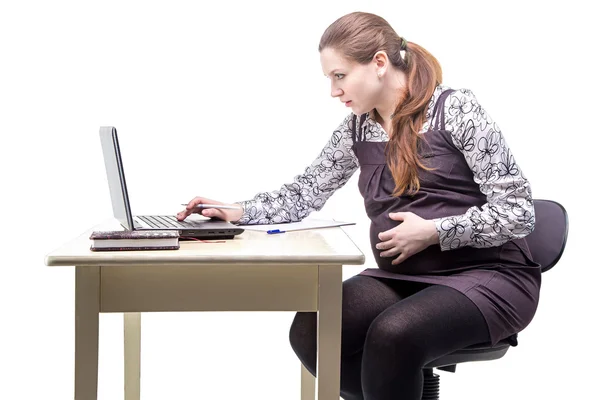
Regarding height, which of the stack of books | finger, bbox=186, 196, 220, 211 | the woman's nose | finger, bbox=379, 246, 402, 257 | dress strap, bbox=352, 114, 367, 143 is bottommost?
finger, bbox=379, 246, 402, 257

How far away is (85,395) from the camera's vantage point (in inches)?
80.0

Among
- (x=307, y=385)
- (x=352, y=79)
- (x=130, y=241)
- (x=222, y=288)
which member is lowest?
(x=307, y=385)

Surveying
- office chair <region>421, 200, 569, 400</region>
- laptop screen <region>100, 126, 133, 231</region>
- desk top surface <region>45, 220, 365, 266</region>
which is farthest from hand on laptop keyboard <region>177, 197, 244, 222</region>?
office chair <region>421, 200, 569, 400</region>

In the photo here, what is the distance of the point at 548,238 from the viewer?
2.47 m

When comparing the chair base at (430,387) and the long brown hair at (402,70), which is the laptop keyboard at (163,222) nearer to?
the long brown hair at (402,70)

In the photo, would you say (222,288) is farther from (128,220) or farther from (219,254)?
(128,220)

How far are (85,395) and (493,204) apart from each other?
105cm

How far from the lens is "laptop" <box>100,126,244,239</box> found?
2096 mm

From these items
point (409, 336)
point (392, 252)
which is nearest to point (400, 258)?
point (392, 252)

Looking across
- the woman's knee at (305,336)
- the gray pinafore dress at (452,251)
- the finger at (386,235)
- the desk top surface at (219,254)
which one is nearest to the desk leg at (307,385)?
the woman's knee at (305,336)

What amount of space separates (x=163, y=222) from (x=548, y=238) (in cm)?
103

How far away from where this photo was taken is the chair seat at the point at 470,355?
7.30 ft

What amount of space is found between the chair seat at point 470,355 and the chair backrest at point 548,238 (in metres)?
0.31

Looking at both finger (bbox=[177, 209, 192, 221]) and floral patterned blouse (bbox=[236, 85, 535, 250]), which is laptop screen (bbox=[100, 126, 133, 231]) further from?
floral patterned blouse (bbox=[236, 85, 535, 250])
